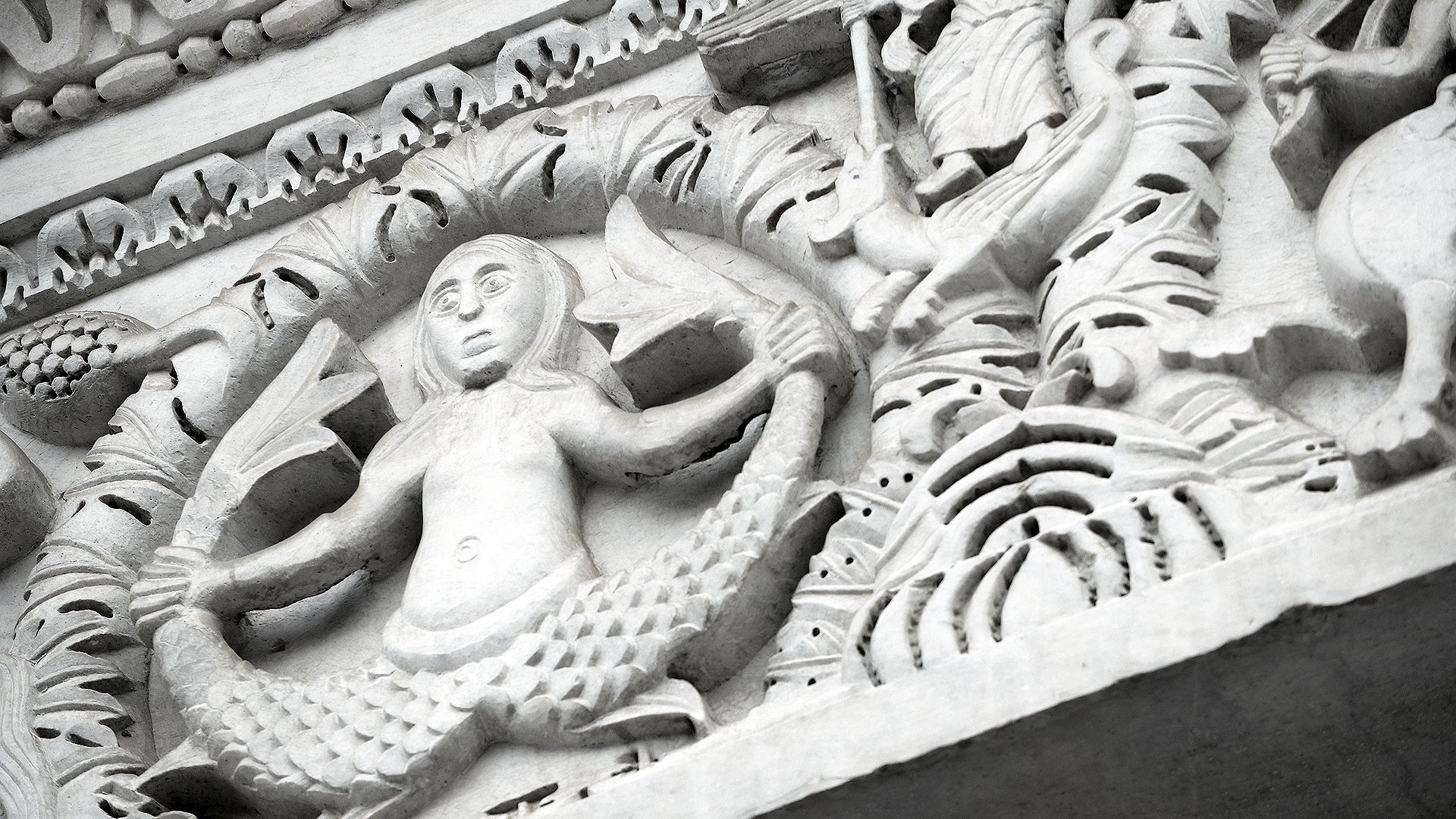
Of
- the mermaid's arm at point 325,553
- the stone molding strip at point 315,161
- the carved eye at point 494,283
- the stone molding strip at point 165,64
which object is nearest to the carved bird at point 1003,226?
the carved eye at point 494,283

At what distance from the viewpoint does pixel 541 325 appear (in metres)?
2.61

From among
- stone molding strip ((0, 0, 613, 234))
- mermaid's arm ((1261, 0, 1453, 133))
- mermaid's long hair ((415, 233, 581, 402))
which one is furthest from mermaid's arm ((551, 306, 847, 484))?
stone molding strip ((0, 0, 613, 234))

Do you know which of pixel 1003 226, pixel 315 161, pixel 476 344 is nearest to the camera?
pixel 1003 226

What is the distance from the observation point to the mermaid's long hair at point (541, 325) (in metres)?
2.53

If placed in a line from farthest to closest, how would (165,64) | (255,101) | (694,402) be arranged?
(165,64)
(255,101)
(694,402)

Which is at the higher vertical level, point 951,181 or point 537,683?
point 951,181

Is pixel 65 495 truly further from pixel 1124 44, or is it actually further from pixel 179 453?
pixel 1124 44

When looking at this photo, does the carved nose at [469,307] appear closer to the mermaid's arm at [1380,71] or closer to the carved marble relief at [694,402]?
the carved marble relief at [694,402]

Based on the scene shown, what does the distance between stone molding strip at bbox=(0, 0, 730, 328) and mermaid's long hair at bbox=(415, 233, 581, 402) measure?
1.22 feet

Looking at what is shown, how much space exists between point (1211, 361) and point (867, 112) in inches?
32.8

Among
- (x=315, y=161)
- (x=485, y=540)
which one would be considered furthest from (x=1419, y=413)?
(x=315, y=161)

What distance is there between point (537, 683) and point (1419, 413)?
3.33 feet

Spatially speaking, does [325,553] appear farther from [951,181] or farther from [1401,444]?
[1401,444]

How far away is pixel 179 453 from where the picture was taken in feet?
9.07
